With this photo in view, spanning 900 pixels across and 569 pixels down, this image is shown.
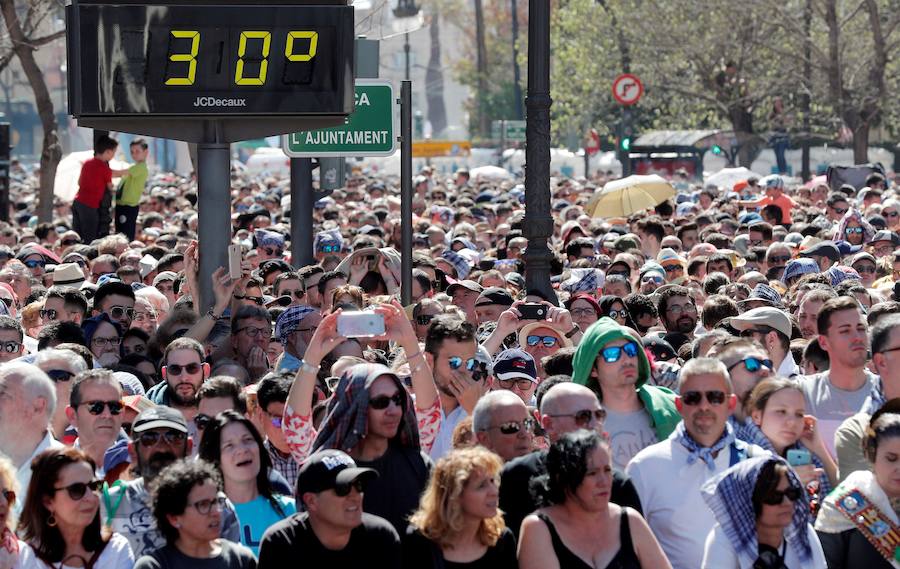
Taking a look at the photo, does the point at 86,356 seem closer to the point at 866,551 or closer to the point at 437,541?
the point at 437,541

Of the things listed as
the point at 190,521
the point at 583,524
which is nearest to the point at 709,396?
the point at 583,524

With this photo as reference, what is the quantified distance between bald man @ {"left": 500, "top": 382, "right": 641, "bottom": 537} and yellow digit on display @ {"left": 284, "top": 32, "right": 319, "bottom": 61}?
4.61 m

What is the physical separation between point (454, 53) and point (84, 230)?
105 metres

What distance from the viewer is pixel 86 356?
365 inches

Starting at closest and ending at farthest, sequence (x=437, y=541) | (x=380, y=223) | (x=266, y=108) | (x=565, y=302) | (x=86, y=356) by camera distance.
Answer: (x=437, y=541), (x=86, y=356), (x=266, y=108), (x=565, y=302), (x=380, y=223)

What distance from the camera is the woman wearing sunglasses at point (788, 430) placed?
7215mm

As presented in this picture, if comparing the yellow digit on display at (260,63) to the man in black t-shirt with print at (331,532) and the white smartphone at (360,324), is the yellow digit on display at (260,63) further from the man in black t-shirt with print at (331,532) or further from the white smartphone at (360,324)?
the man in black t-shirt with print at (331,532)

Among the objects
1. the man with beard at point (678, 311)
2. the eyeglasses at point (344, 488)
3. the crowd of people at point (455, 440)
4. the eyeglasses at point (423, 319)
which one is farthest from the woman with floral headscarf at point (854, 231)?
the eyeglasses at point (344, 488)

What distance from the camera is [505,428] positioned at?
6.98m

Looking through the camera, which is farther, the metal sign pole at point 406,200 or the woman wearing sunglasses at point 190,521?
the metal sign pole at point 406,200

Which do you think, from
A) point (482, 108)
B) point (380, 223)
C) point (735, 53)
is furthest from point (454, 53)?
point (380, 223)

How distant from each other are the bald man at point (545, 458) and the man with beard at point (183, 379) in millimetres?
2239

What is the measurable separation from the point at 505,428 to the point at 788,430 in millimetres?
1165

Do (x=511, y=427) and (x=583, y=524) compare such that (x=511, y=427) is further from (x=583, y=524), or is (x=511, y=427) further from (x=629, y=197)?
(x=629, y=197)
